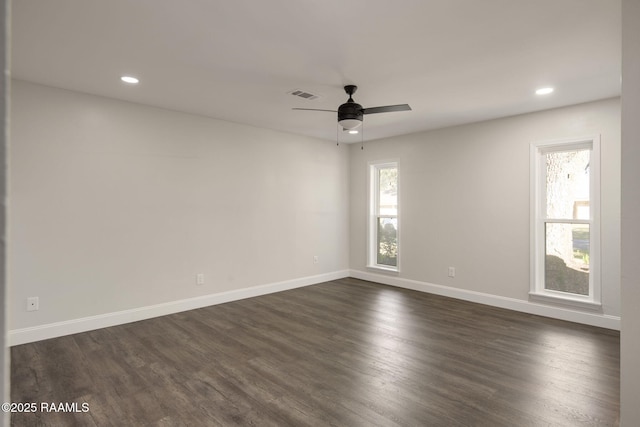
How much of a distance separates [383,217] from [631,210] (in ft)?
15.6

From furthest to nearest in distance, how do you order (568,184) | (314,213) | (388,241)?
(388,241) < (314,213) < (568,184)

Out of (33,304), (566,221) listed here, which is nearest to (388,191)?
(566,221)

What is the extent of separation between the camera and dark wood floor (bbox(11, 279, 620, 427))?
7.76 ft

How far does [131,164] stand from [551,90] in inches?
188

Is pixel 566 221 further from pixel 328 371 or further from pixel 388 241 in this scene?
pixel 328 371

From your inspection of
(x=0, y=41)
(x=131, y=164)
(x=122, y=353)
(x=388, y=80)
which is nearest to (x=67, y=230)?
(x=131, y=164)

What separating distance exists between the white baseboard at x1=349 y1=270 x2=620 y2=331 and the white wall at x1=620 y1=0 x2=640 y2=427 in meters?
2.74

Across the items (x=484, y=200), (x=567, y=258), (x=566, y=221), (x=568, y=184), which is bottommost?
(x=567, y=258)

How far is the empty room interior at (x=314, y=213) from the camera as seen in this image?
2410 millimetres

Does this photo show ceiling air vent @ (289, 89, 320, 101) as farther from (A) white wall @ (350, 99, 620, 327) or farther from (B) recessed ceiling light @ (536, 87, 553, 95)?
(A) white wall @ (350, 99, 620, 327)

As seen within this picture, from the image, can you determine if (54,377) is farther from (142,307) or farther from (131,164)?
(131,164)

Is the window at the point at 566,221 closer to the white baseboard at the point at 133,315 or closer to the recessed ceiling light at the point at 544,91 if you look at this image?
the recessed ceiling light at the point at 544,91

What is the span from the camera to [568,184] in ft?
14.5

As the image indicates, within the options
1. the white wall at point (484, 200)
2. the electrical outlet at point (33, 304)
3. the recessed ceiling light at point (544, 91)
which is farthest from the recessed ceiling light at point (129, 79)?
the recessed ceiling light at point (544, 91)
